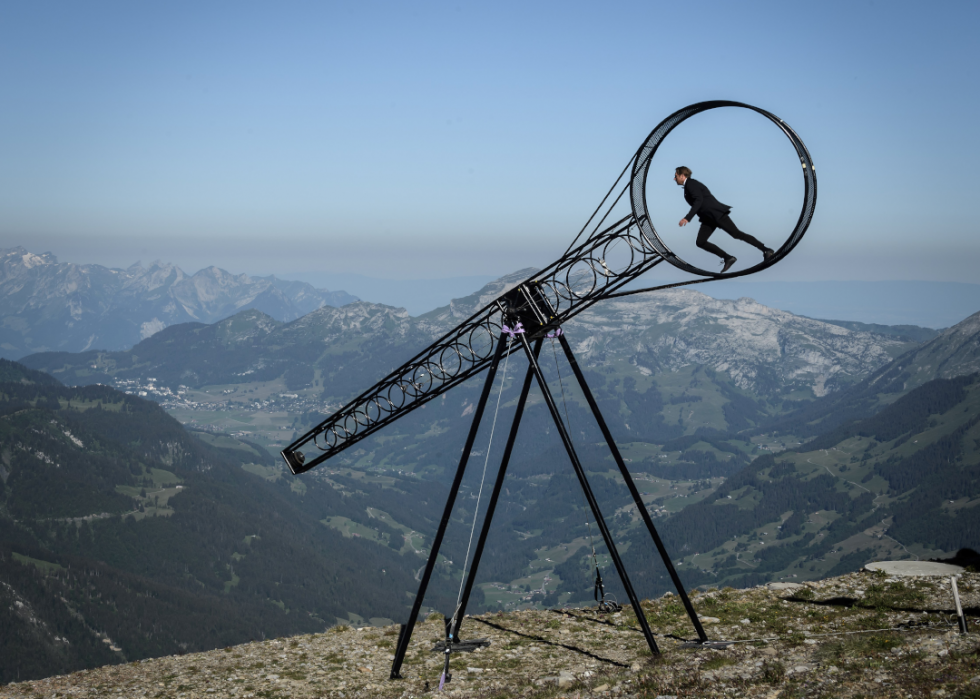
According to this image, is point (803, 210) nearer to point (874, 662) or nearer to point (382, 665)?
point (874, 662)

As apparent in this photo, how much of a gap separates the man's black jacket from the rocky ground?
34.5 feet

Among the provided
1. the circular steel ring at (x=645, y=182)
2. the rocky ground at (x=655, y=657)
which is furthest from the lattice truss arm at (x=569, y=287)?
the rocky ground at (x=655, y=657)

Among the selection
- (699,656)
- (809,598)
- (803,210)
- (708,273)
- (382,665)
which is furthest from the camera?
(809,598)

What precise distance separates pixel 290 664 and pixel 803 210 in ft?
68.5

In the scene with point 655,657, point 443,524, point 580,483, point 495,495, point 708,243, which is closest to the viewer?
point 708,243

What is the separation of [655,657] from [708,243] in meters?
11.6

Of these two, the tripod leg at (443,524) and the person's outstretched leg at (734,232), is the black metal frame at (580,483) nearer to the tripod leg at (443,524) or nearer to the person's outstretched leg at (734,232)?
the tripod leg at (443,524)

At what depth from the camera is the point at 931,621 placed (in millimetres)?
19688

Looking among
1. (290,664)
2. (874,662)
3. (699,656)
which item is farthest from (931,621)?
(290,664)

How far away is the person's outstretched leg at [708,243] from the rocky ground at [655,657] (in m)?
9.73

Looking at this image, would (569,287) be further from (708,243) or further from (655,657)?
(655,657)

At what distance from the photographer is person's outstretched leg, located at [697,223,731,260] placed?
1683 centimetres

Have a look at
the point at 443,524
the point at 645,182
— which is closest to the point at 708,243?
the point at 645,182

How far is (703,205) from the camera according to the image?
16484 millimetres
